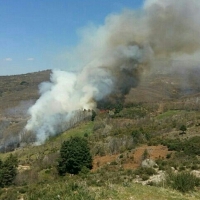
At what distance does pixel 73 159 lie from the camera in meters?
34.4

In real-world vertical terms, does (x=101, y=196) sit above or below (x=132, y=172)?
above

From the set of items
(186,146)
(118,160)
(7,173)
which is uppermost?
(186,146)

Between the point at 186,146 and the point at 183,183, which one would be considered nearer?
the point at 183,183

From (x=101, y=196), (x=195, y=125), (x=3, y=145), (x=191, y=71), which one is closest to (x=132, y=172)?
(x=101, y=196)

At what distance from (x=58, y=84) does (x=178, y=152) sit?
1390 inches

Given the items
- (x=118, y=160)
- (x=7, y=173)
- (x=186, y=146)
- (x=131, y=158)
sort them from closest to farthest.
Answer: (x=7, y=173), (x=131, y=158), (x=118, y=160), (x=186, y=146)

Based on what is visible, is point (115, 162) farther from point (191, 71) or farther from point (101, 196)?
point (191, 71)

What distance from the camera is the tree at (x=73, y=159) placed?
34531 millimetres

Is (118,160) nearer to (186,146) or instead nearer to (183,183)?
(186,146)

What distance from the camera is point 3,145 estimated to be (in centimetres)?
6125

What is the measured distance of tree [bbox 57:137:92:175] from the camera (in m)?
34.5

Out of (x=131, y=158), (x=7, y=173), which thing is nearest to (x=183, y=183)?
(x=131, y=158)

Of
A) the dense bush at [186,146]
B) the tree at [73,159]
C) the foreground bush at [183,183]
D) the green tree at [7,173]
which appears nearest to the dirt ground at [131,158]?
the dense bush at [186,146]

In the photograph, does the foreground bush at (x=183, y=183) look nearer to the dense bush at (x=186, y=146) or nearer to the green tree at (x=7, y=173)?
the dense bush at (x=186, y=146)
